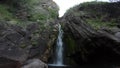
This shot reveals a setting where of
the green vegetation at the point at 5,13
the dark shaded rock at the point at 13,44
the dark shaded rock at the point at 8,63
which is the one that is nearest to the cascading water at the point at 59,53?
the dark shaded rock at the point at 13,44

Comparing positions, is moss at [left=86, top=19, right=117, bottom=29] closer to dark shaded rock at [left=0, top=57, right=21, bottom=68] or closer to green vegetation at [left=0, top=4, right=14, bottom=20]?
green vegetation at [left=0, top=4, right=14, bottom=20]

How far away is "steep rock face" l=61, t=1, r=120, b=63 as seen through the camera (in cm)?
2089

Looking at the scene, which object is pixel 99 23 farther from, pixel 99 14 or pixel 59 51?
pixel 59 51

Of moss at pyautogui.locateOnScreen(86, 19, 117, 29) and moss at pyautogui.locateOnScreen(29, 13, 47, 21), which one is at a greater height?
moss at pyautogui.locateOnScreen(29, 13, 47, 21)

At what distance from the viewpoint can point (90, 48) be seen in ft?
71.2

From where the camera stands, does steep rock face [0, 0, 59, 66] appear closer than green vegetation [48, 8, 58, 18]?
Yes

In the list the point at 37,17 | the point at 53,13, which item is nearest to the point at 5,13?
the point at 37,17

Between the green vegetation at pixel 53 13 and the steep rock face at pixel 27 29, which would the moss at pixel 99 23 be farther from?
the green vegetation at pixel 53 13

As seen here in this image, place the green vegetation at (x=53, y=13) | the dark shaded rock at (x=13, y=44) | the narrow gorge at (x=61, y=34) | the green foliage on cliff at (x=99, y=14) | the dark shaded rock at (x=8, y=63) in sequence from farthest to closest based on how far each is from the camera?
the green vegetation at (x=53, y=13) → the green foliage on cliff at (x=99, y=14) → the narrow gorge at (x=61, y=34) → the dark shaded rock at (x=13, y=44) → the dark shaded rock at (x=8, y=63)

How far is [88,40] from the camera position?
69.1ft

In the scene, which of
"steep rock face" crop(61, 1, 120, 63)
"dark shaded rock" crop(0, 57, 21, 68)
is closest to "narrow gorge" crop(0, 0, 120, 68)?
"steep rock face" crop(61, 1, 120, 63)

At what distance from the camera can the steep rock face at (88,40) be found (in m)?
20.9

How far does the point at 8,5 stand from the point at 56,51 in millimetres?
5643

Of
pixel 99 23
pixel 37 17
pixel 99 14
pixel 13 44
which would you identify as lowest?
pixel 13 44
